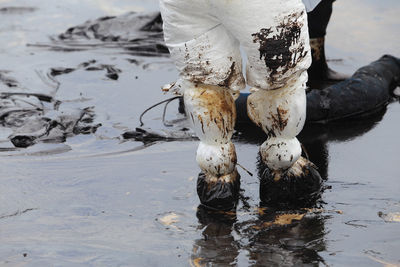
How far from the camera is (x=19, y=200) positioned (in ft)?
13.2

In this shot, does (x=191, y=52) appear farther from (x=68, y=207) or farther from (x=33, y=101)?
(x=33, y=101)

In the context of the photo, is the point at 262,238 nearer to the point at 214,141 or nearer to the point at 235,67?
the point at 214,141

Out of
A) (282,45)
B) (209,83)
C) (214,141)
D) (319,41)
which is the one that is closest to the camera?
(282,45)

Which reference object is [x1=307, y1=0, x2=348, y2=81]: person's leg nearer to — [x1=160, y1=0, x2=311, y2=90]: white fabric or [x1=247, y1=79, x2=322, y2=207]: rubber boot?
[x1=247, y1=79, x2=322, y2=207]: rubber boot

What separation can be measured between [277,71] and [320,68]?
8.35ft

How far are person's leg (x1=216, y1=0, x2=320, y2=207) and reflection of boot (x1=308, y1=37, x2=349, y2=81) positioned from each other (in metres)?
2.15

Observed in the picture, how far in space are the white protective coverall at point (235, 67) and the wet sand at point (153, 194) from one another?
1.12 feet

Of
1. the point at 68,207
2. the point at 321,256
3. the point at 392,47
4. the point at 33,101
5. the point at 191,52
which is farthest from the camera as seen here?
the point at 392,47

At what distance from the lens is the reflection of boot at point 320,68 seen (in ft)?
19.2

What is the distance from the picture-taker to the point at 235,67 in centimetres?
361

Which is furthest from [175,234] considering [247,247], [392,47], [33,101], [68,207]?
[392,47]

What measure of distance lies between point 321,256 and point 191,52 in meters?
1.15

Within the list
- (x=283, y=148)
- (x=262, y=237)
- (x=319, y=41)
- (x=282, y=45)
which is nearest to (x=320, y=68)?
(x=319, y=41)

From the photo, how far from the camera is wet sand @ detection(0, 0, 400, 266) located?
133 inches
